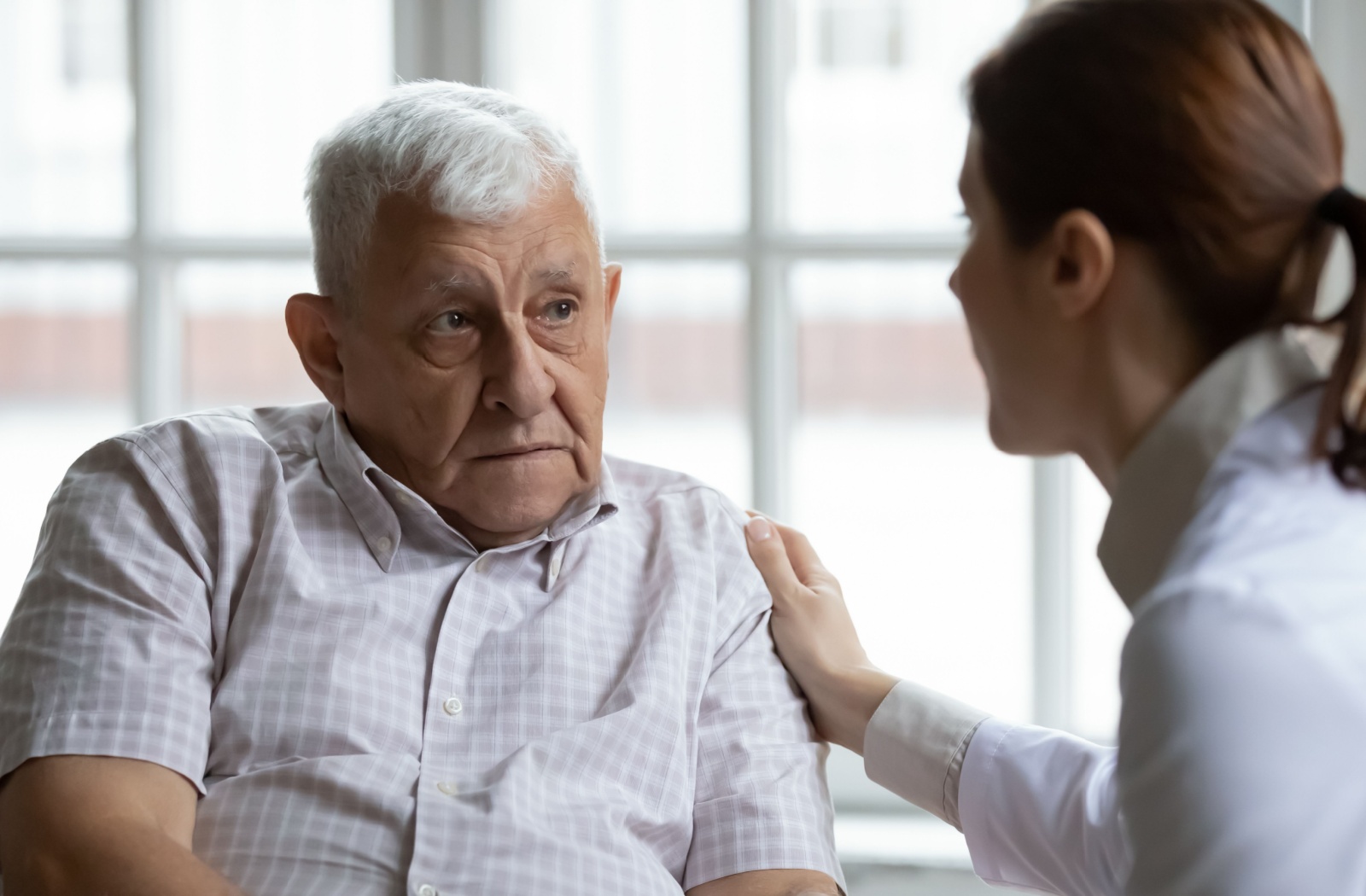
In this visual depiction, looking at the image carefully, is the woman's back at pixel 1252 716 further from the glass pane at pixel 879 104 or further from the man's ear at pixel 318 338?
the glass pane at pixel 879 104

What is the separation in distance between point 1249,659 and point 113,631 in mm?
1157

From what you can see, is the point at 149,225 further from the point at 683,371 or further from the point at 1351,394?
the point at 1351,394

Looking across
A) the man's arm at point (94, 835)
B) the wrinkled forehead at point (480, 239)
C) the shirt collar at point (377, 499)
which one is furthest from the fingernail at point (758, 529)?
the man's arm at point (94, 835)

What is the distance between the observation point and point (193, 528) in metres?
1.45

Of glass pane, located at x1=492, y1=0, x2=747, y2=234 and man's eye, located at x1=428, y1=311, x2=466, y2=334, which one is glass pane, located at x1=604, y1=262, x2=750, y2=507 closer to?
glass pane, located at x1=492, y1=0, x2=747, y2=234

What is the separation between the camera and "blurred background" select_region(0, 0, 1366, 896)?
7.11ft

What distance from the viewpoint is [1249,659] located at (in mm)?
779

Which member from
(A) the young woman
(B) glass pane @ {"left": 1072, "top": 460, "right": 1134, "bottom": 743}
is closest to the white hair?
(A) the young woman

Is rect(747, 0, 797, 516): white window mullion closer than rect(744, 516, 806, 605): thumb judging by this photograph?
No

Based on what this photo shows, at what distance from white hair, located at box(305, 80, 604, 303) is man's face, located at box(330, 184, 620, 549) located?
0.8 inches

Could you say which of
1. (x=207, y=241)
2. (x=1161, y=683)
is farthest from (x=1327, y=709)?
(x=207, y=241)

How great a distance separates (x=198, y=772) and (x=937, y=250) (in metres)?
1.47

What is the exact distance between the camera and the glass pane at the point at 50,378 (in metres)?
2.31

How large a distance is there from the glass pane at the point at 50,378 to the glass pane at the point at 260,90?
0.26 metres
